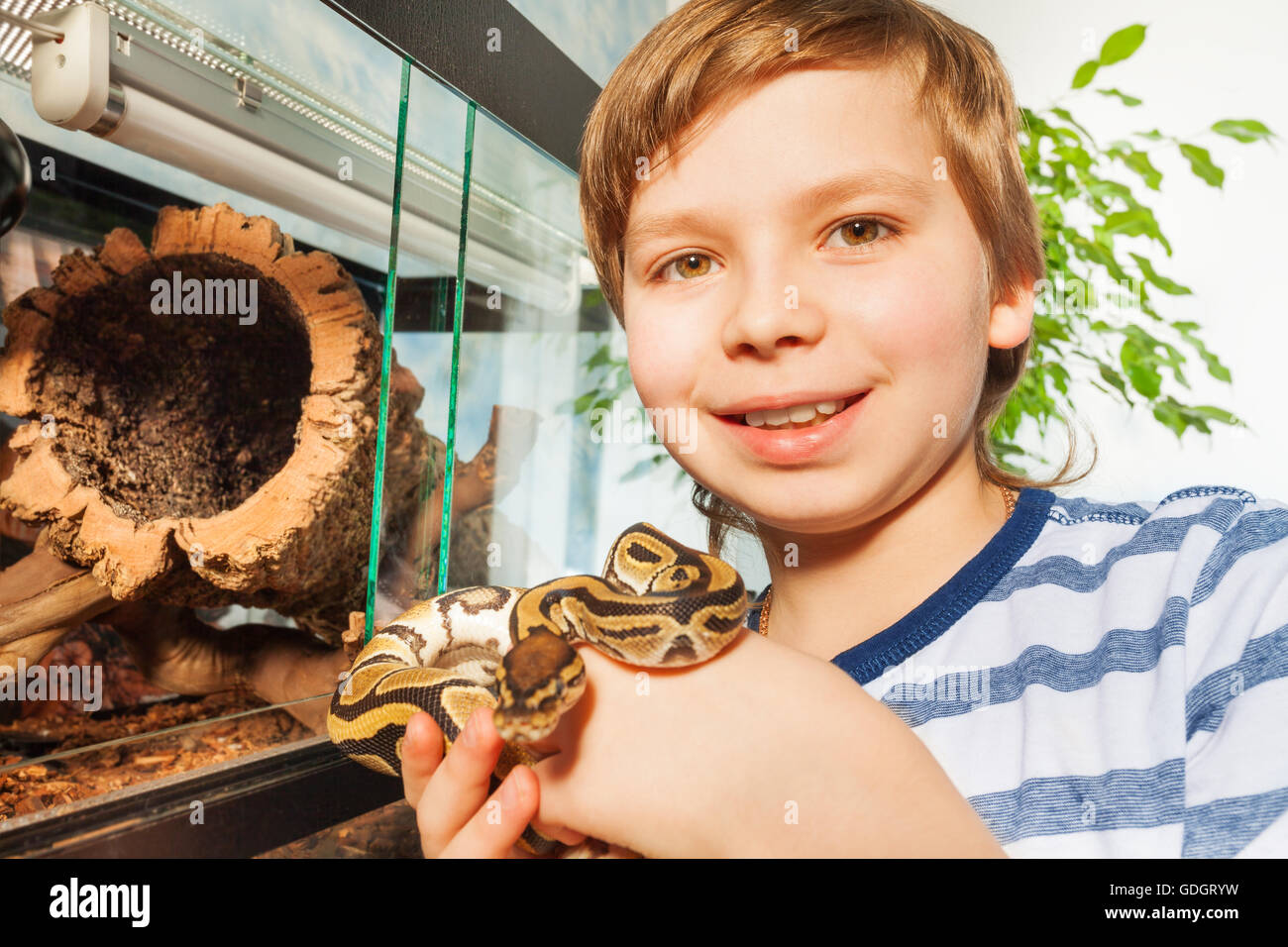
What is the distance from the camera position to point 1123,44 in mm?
1586

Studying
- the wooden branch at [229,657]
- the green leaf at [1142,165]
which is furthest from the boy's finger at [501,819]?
the green leaf at [1142,165]

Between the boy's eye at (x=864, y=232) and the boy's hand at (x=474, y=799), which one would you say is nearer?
the boy's hand at (x=474, y=799)

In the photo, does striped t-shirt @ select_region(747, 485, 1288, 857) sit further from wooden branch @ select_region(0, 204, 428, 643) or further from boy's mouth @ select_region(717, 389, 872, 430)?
wooden branch @ select_region(0, 204, 428, 643)

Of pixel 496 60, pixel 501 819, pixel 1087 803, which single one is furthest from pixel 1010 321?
pixel 496 60

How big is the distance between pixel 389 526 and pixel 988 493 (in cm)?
94

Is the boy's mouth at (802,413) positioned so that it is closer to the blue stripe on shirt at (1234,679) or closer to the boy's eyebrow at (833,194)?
the boy's eyebrow at (833,194)

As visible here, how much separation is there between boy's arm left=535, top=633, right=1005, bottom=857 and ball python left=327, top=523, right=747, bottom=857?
38mm

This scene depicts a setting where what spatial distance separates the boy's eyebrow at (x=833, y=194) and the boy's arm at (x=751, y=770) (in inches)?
16.1

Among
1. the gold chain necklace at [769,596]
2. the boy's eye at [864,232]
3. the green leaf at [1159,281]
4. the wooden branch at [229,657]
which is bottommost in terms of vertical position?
the wooden branch at [229,657]

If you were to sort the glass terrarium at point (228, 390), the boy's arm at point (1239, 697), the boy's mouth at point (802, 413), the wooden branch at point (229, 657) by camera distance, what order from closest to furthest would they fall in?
the boy's arm at point (1239, 697)
the boy's mouth at point (802, 413)
the glass terrarium at point (228, 390)
the wooden branch at point (229, 657)

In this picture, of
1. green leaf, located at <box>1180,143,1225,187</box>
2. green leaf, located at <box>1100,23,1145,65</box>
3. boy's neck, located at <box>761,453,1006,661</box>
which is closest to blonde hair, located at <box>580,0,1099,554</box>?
boy's neck, located at <box>761,453,1006,661</box>

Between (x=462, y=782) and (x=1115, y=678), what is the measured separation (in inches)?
22.9

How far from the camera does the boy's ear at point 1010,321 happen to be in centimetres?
91
